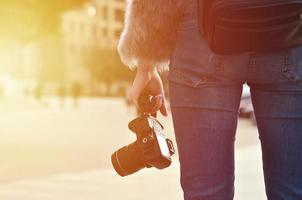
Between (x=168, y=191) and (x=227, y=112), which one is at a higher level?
(x=227, y=112)

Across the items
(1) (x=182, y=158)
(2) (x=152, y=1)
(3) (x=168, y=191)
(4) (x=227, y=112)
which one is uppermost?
(2) (x=152, y=1)

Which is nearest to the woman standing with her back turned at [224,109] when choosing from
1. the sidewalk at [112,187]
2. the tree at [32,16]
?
the sidewalk at [112,187]

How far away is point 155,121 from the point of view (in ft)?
7.59

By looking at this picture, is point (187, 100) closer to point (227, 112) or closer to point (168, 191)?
point (227, 112)

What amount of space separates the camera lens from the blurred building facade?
7150 centimetres

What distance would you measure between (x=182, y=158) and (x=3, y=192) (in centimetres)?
386

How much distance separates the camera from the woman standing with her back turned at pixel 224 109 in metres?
1.99

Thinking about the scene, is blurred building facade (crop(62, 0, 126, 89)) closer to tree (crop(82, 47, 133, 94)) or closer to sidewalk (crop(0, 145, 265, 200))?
tree (crop(82, 47, 133, 94))


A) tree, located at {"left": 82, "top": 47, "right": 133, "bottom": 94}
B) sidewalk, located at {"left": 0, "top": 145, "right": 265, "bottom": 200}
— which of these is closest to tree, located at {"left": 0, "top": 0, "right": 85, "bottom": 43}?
sidewalk, located at {"left": 0, "top": 145, "right": 265, "bottom": 200}

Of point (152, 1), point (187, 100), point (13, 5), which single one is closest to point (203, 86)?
point (187, 100)

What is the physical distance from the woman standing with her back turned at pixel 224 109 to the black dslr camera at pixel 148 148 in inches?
5.3

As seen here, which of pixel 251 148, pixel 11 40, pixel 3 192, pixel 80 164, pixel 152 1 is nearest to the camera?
pixel 152 1

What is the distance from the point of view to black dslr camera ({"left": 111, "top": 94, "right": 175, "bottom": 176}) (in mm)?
2203

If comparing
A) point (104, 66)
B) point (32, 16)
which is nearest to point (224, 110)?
point (32, 16)
